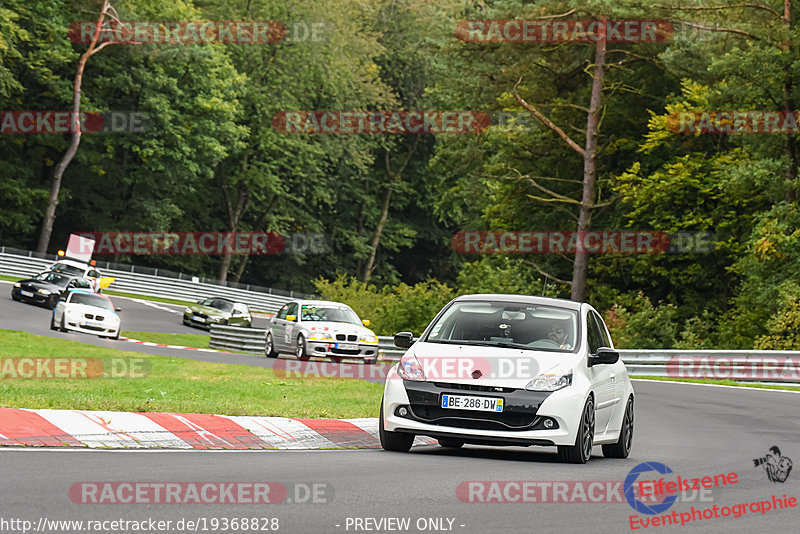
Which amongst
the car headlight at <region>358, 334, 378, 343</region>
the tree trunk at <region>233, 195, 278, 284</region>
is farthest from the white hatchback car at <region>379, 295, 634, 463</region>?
the tree trunk at <region>233, 195, 278, 284</region>

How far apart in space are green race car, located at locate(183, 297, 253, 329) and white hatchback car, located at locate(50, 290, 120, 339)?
1400cm

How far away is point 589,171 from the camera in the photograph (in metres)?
43.3

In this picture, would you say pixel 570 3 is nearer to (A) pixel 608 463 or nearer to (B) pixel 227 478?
(A) pixel 608 463

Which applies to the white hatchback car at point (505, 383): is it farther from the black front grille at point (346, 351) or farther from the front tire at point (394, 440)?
the black front grille at point (346, 351)

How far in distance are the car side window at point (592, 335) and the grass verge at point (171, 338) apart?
29.1 meters

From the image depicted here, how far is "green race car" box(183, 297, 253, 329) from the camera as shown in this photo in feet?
170

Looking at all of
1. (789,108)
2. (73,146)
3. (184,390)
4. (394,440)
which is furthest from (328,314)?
(73,146)

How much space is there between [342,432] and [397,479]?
363 cm

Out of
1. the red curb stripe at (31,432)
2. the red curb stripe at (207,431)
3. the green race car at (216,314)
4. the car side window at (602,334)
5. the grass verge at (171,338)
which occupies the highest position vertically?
the car side window at (602,334)

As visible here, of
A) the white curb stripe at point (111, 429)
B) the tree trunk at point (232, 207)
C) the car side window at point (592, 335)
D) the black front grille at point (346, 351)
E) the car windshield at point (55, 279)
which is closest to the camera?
the white curb stripe at point (111, 429)

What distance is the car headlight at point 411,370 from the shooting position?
37.3 ft

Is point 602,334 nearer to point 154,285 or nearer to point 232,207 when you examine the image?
point 154,285

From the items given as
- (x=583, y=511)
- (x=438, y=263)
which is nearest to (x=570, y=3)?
(x=583, y=511)

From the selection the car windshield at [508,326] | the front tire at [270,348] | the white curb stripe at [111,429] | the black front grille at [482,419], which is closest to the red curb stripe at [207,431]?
the white curb stripe at [111,429]
